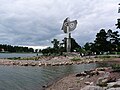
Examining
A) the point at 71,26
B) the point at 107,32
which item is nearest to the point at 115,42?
the point at 107,32

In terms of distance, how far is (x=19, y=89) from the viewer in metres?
25.4

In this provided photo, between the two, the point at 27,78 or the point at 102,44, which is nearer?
the point at 27,78

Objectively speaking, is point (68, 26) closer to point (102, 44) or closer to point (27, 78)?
point (102, 44)

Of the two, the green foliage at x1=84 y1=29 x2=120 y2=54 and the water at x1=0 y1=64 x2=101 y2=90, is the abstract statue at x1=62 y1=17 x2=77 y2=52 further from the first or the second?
the water at x1=0 y1=64 x2=101 y2=90

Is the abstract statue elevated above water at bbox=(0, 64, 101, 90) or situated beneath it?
elevated above

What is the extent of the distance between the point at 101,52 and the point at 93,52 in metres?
3.42

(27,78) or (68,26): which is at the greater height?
(68,26)

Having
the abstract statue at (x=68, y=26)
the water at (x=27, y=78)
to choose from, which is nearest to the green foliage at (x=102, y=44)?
the abstract statue at (x=68, y=26)

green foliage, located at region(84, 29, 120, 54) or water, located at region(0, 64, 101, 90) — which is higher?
green foliage, located at region(84, 29, 120, 54)

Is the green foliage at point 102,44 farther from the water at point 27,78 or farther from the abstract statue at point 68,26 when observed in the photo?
the water at point 27,78

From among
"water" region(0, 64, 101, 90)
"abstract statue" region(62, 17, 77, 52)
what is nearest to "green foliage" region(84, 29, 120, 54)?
"abstract statue" region(62, 17, 77, 52)

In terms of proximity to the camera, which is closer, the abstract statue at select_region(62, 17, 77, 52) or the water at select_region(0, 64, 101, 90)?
the water at select_region(0, 64, 101, 90)

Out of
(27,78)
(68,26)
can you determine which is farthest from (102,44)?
(27,78)

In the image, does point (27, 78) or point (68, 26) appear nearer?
point (27, 78)
